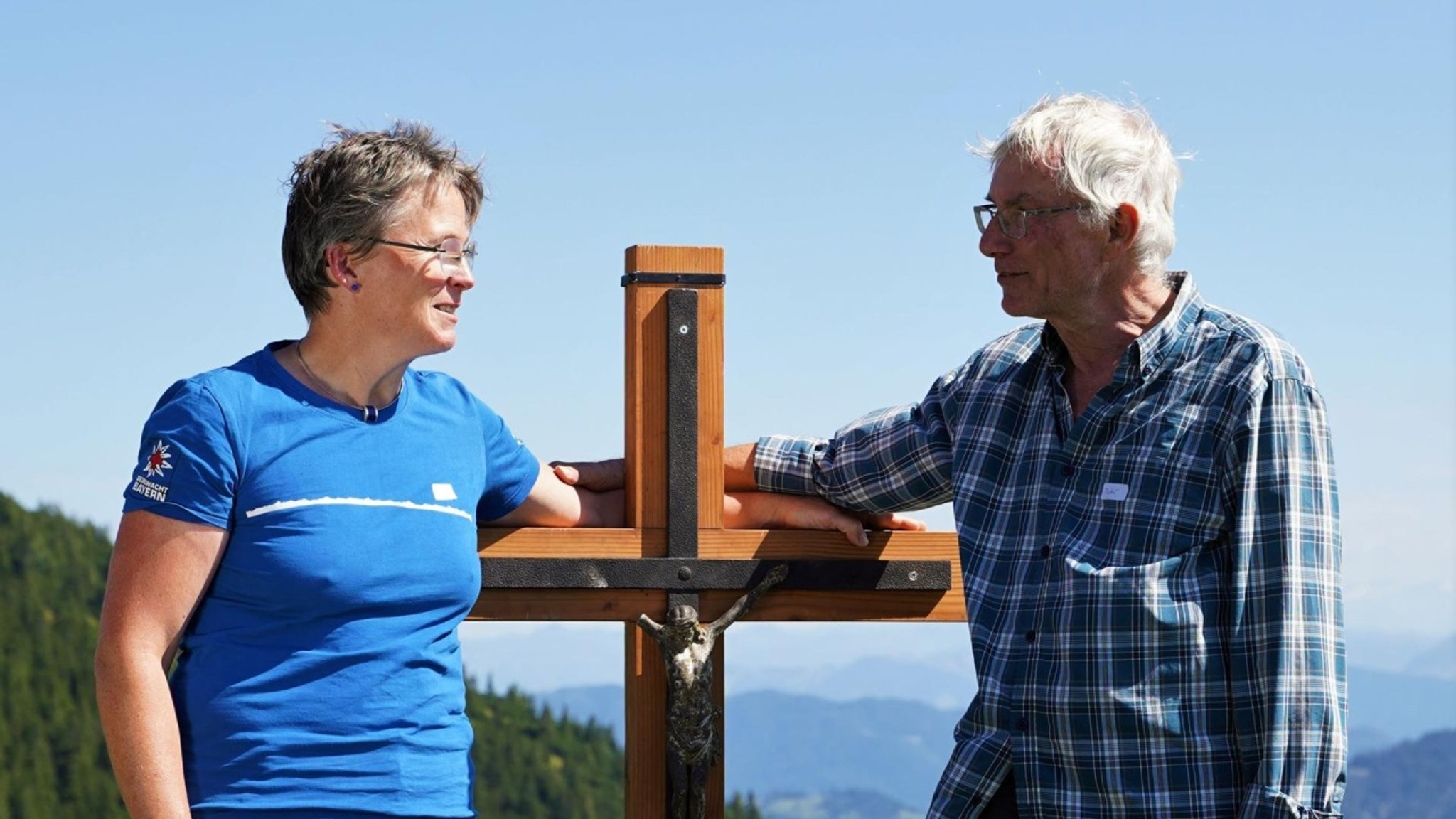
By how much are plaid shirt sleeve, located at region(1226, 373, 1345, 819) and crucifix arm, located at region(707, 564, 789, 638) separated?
43.9 inches

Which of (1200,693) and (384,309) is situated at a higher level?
(384,309)

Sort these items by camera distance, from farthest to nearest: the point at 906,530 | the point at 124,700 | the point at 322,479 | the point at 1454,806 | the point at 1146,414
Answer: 1. the point at 1454,806
2. the point at 906,530
3. the point at 1146,414
4. the point at 322,479
5. the point at 124,700

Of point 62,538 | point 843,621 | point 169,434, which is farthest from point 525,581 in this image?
point 62,538

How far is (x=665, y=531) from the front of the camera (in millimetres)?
3779

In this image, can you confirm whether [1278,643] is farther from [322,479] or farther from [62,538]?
[62,538]

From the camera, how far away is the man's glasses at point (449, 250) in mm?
2979

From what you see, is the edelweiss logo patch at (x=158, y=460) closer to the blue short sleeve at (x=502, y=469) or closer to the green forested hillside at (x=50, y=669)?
the blue short sleeve at (x=502, y=469)

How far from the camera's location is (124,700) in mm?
2668

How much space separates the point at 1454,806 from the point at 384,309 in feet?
528

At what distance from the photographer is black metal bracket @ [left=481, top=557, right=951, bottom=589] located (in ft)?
12.0

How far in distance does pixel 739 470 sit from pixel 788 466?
114mm

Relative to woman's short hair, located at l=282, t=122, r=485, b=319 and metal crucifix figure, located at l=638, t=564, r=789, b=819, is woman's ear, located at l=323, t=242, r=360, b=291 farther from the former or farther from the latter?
metal crucifix figure, located at l=638, t=564, r=789, b=819

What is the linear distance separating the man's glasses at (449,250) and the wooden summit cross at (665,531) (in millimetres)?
751

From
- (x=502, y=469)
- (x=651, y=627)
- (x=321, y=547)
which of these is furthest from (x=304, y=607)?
(x=651, y=627)
